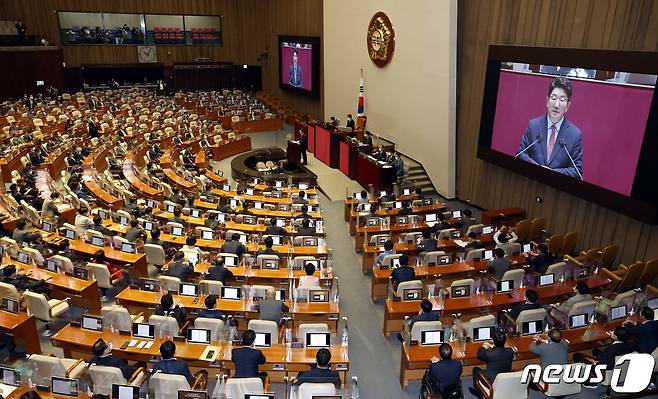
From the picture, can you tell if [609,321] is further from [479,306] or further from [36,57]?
[36,57]

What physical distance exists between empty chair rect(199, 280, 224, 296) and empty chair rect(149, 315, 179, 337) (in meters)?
1.36

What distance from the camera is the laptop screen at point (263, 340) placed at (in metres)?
7.89

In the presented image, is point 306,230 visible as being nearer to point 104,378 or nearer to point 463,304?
point 463,304

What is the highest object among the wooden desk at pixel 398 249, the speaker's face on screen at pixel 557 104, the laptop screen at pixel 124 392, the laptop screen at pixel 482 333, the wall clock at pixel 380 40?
the wall clock at pixel 380 40

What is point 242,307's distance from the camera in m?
9.10

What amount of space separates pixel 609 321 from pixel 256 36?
115 feet

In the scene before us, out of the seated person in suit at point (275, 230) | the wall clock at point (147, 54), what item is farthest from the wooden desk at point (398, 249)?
the wall clock at point (147, 54)

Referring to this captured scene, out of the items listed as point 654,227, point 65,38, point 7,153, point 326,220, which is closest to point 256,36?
point 65,38

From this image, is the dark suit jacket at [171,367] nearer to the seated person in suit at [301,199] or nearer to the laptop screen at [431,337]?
the laptop screen at [431,337]

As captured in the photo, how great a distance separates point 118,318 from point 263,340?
8.01ft

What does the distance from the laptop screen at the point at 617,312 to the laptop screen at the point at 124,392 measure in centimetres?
786

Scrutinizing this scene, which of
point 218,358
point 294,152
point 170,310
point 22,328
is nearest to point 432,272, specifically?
point 218,358

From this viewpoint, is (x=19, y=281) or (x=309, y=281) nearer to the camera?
(x=309, y=281)

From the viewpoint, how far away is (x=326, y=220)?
16.1 meters
